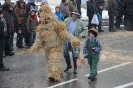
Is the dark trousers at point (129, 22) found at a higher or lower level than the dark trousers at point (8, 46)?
higher

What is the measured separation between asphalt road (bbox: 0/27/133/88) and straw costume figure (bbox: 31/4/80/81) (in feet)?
1.43

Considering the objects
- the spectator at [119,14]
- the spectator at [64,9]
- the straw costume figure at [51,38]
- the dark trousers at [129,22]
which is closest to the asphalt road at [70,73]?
the straw costume figure at [51,38]

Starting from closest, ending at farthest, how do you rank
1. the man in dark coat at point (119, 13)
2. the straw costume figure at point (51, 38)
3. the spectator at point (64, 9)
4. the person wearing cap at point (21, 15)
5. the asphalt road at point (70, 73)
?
the asphalt road at point (70, 73), the straw costume figure at point (51, 38), the person wearing cap at point (21, 15), the spectator at point (64, 9), the man in dark coat at point (119, 13)

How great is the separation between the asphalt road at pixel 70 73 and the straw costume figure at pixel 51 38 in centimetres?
44

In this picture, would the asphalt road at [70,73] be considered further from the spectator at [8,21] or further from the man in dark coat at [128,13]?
the man in dark coat at [128,13]

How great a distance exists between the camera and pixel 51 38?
8727 mm

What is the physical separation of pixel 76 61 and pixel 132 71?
1626mm

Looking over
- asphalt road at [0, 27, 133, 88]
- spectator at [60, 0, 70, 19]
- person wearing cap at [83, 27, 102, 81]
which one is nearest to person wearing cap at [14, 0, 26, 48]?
asphalt road at [0, 27, 133, 88]

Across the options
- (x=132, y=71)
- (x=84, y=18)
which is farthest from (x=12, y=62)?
(x=84, y=18)

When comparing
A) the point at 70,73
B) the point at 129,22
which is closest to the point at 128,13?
the point at 129,22

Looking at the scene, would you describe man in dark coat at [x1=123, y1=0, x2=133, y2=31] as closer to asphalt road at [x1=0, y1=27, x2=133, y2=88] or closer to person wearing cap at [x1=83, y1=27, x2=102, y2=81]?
asphalt road at [x1=0, y1=27, x2=133, y2=88]

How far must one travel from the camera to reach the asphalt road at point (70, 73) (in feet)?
27.9

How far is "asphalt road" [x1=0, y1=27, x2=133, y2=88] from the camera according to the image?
8.50m

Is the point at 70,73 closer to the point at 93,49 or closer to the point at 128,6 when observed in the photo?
the point at 93,49
